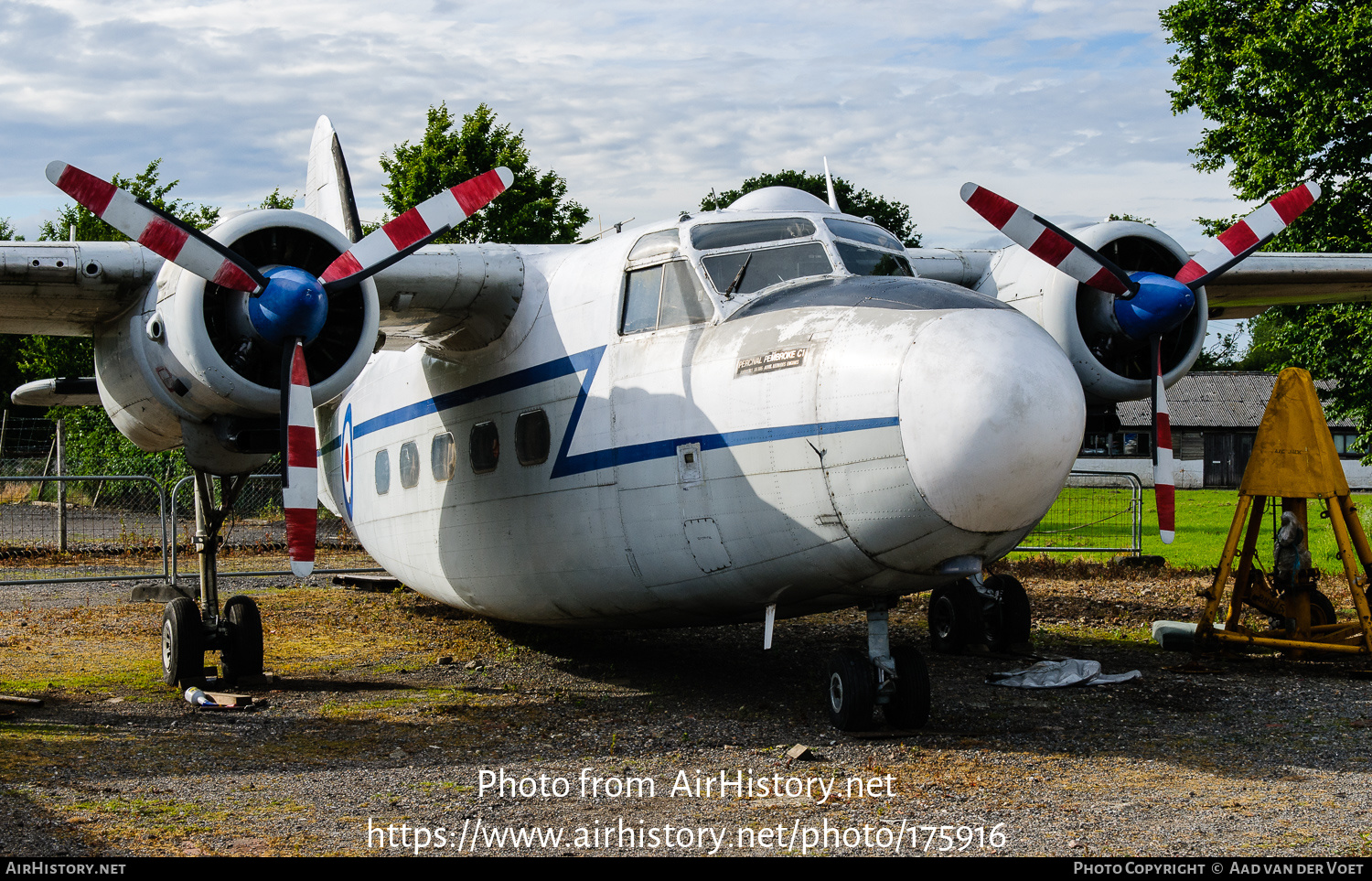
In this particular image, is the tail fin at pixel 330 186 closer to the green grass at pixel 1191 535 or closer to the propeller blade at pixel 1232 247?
the propeller blade at pixel 1232 247

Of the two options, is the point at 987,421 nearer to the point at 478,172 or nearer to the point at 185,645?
the point at 185,645

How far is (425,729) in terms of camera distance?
8.05 meters

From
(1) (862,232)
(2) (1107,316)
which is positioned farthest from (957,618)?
(1) (862,232)

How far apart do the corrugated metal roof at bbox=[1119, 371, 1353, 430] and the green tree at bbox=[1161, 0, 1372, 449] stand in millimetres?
28124

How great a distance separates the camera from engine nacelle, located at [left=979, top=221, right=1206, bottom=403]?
988 centimetres

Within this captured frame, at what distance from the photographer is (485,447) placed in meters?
9.73

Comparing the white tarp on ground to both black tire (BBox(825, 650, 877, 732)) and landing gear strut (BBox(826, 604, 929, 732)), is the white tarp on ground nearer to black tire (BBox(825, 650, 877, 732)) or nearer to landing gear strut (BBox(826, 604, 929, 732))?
landing gear strut (BBox(826, 604, 929, 732))

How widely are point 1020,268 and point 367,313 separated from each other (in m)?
5.84

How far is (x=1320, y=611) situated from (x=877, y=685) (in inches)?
231

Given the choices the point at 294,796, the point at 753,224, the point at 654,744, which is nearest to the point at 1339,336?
the point at 753,224

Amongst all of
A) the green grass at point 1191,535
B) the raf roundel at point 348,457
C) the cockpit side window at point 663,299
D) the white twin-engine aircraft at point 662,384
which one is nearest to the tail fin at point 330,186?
the white twin-engine aircraft at point 662,384

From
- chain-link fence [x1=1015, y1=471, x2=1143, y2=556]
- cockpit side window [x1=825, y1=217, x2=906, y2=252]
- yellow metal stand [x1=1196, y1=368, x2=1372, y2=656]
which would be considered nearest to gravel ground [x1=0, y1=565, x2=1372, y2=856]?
yellow metal stand [x1=1196, y1=368, x2=1372, y2=656]
